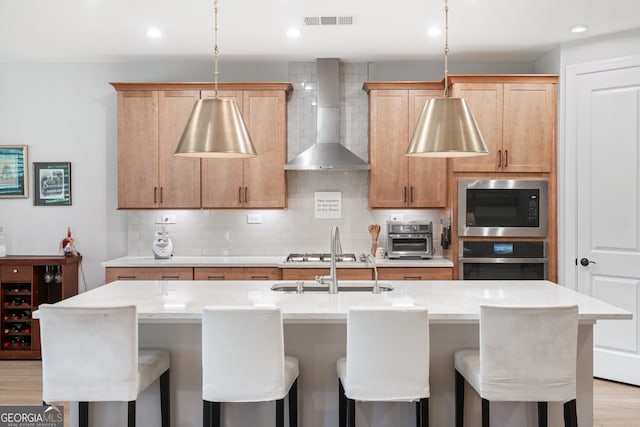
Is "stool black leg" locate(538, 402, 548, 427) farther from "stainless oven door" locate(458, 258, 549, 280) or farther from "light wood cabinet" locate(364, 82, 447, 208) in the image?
"light wood cabinet" locate(364, 82, 447, 208)

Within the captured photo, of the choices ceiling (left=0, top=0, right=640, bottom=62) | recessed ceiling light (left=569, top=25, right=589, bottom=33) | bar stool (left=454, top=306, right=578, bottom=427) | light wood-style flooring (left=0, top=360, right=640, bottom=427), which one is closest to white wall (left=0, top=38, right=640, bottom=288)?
ceiling (left=0, top=0, right=640, bottom=62)

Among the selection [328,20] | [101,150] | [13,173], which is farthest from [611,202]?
[13,173]

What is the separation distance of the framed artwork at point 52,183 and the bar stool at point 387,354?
394 cm

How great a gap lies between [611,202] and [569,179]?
0.38 meters

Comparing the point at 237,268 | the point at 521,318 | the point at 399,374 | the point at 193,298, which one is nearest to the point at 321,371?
the point at 399,374

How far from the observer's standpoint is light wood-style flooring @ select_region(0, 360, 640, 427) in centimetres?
352

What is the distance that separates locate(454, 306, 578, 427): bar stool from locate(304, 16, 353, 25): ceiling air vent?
8.42 ft

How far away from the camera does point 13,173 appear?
206 inches

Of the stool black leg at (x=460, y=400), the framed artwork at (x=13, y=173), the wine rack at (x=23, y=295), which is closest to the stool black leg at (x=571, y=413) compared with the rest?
the stool black leg at (x=460, y=400)

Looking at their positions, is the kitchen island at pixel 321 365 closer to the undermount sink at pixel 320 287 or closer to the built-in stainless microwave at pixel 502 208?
the undermount sink at pixel 320 287

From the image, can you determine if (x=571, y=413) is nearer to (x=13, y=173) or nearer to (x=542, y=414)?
(x=542, y=414)

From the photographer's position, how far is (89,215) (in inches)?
206

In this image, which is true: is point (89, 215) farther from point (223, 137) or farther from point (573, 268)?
point (573, 268)

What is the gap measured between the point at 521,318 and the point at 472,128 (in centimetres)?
91
